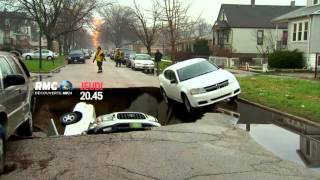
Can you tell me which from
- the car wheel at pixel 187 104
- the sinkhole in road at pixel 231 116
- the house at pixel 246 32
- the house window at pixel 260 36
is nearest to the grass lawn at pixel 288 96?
the sinkhole in road at pixel 231 116

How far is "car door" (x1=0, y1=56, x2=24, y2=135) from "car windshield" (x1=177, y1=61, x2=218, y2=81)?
820 cm

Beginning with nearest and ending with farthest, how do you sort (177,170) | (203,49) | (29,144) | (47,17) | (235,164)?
(177,170)
(235,164)
(29,144)
(203,49)
(47,17)

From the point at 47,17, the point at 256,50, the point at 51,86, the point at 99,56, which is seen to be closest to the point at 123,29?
the point at 47,17

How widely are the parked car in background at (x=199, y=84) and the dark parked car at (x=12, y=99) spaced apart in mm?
6190

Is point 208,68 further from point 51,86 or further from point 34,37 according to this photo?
point 34,37

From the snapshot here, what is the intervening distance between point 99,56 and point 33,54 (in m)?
32.9

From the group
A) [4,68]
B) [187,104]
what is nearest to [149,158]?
[4,68]

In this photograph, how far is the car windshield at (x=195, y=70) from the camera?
1605 cm

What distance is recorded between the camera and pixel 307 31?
37875mm

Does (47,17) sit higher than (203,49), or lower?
higher

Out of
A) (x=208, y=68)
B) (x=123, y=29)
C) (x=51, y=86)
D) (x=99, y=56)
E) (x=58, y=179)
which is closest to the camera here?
(x=58, y=179)

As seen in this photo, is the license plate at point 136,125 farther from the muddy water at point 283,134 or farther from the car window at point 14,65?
the car window at point 14,65

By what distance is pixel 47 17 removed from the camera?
6194cm

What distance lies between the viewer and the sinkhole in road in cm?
946
